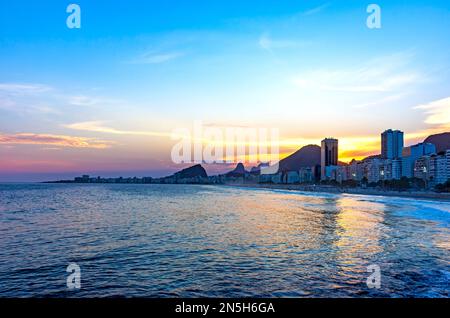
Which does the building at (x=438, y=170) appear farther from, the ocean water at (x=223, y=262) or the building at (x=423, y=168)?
the ocean water at (x=223, y=262)

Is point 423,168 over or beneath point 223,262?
over

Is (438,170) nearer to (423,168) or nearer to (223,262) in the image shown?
(423,168)

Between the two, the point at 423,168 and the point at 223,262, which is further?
the point at 423,168

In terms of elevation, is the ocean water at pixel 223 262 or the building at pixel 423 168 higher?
the building at pixel 423 168

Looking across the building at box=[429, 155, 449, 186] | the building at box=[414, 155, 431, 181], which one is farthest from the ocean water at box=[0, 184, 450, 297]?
the building at box=[414, 155, 431, 181]

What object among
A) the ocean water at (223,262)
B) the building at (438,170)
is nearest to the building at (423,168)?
the building at (438,170)

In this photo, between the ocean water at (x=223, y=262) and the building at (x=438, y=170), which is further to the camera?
the building at (x=438, y=170)

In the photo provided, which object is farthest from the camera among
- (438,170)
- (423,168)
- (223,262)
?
(423,168)

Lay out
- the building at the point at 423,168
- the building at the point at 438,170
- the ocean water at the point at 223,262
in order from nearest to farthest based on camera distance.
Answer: the ocean water at the point at 223,262
the building at the point at 438,170
the building at the point at 423,168

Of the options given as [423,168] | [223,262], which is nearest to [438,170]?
[423,168]

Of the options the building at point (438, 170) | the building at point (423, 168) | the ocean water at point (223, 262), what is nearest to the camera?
the ocean water at point (223, 262)
